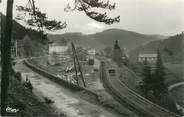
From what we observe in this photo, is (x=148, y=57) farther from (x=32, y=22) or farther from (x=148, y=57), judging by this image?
(x=32, y=22)

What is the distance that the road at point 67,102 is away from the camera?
22.3 metres

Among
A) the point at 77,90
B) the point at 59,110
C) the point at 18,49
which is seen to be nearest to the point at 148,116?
the point at 59,110

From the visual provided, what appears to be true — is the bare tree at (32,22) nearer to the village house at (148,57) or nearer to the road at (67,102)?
the road at (67,102)

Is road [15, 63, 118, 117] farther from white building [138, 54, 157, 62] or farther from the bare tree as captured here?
white building [138, 54, 157, 62]

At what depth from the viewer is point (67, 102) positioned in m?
25.6

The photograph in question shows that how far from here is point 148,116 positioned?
22.5 m

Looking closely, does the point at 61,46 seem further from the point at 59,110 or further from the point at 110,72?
the point at 59,110

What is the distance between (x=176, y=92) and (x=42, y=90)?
67.0 m

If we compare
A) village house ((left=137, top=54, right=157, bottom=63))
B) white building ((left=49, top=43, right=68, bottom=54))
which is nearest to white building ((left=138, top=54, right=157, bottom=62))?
village house ((left=137, top=54, right=157, bottom=63))

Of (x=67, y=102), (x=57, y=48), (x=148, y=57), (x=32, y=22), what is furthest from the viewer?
(x=148, y=57)

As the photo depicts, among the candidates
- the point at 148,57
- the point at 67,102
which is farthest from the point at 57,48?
the point at 67,102

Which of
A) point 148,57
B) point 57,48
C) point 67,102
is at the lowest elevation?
point 148,57

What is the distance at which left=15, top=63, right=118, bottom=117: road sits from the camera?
2230cm

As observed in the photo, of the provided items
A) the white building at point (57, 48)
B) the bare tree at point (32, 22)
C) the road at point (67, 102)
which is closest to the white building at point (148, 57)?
the white building at point (57, 48)
